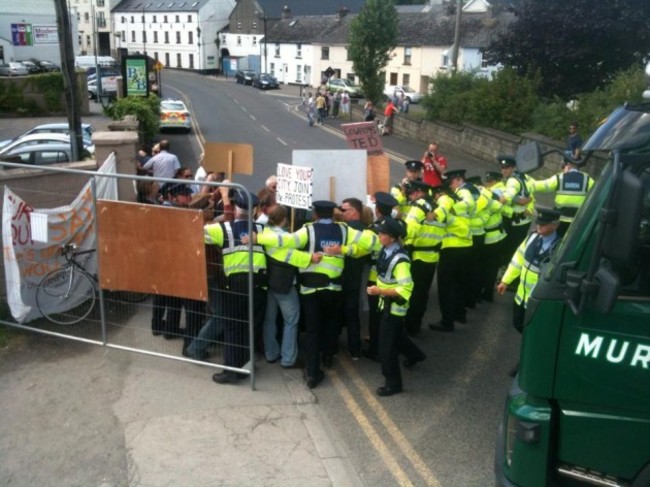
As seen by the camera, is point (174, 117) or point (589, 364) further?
point (174, 117)

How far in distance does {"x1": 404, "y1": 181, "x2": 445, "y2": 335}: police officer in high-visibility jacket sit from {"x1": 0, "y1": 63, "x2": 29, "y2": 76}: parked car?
150 ft

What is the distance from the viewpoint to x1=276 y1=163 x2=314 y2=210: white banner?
7637 millimetres

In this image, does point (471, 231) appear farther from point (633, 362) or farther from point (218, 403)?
point (633, 362)

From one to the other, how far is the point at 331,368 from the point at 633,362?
425 centimetres

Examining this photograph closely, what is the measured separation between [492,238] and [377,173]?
2004mm

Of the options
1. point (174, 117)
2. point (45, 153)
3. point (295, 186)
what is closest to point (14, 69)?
point (174, 117)

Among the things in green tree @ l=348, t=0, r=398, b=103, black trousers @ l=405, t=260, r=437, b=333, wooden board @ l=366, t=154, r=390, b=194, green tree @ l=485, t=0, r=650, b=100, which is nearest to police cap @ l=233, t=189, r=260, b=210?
black trousers @ l=405, t=260, r=437, b=333

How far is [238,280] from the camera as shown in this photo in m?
7.12

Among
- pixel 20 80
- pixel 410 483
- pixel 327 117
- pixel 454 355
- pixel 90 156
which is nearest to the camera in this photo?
pixel 410 483

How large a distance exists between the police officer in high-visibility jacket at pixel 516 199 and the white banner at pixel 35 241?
5500 mm

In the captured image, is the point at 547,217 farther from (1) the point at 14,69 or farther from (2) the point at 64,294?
(1) the point at 14,69

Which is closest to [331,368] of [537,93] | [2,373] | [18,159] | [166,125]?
[2,373]

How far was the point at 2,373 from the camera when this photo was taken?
24.4 ft

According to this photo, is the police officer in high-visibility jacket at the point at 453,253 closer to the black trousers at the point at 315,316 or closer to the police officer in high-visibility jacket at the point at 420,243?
the police officer in high-visibility jacket at the point at 420,243
